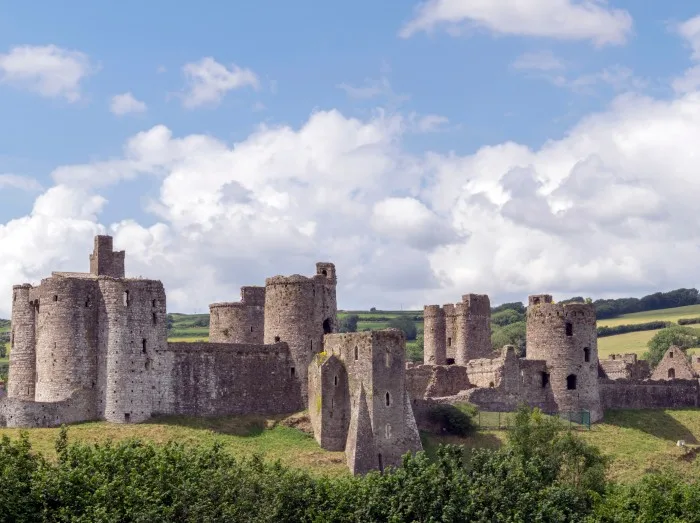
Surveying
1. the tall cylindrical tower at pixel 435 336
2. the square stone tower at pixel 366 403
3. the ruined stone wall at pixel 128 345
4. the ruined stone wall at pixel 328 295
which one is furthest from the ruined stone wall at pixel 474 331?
the ruined stone wall at pixel 128 345

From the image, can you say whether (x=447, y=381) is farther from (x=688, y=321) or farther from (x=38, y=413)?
(x=688, y=321)

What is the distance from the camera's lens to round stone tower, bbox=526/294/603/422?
3519 inches

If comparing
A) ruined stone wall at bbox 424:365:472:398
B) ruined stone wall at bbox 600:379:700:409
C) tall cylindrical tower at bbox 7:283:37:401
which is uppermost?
tall cylindrical tower at bbox 7:283:37:401

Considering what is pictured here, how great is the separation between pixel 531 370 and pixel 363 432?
20736 millimetres

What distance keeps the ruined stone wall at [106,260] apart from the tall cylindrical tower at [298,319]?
35.9 ft

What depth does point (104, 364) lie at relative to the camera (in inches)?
3012

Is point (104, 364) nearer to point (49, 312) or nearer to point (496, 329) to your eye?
point (49, 312)

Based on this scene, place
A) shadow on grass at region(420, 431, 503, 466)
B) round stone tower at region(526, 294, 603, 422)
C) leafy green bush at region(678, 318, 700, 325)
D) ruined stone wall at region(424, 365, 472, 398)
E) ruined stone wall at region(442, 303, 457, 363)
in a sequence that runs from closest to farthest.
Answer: shadow on grass at region(420, 431, 503, 466), ruined stone wall at region(424, 365, 472, 398), round stone tower at region(526, 294, 603, 422), ruined stone wall at region(442, 303, 457, 363), leafy green bush at region(678, 318, 700, 325)

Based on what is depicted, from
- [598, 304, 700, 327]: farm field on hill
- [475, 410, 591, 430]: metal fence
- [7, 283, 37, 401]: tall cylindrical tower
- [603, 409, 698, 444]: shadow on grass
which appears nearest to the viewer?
[7, 283, 37, 401]: tall cylindrical tower

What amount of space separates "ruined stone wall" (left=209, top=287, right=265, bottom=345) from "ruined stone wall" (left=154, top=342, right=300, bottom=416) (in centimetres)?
843

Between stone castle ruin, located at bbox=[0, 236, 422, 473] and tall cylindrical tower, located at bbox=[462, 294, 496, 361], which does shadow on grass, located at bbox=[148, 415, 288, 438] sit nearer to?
stone castle ruin, located at bbox=[0, 236, 422, 473]

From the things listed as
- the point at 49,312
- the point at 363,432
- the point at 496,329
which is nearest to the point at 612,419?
the point at 363,432

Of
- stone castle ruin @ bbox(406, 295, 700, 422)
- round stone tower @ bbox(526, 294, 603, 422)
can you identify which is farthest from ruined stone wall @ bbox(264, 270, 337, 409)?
round stone tower @ bbox(526, 294, 603, 422)

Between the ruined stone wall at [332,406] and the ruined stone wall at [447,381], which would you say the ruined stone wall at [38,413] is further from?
the ruined stone wall at [447,381]
